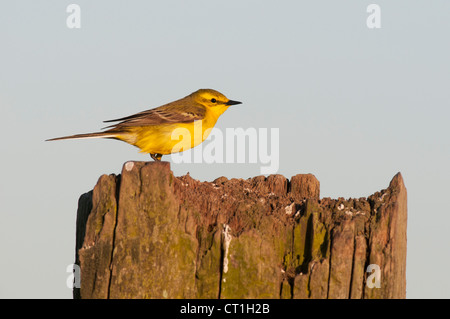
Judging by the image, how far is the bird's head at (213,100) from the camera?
36.7ft

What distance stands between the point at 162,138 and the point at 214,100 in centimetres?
165

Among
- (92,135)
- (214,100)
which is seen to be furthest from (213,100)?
(92,135)

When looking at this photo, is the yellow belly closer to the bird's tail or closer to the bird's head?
the bird's tail

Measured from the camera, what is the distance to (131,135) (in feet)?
33.0

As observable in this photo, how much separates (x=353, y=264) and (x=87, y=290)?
2081 mm

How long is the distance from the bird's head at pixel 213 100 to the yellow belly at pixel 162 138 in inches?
45.4

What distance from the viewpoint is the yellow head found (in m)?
11.2

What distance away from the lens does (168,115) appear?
34.3ft

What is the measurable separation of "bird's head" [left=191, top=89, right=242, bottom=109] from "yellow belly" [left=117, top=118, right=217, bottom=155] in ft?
3.78

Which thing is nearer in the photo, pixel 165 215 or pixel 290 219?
pixel 165 215

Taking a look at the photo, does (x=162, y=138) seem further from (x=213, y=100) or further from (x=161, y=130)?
(x=213, y=100)
